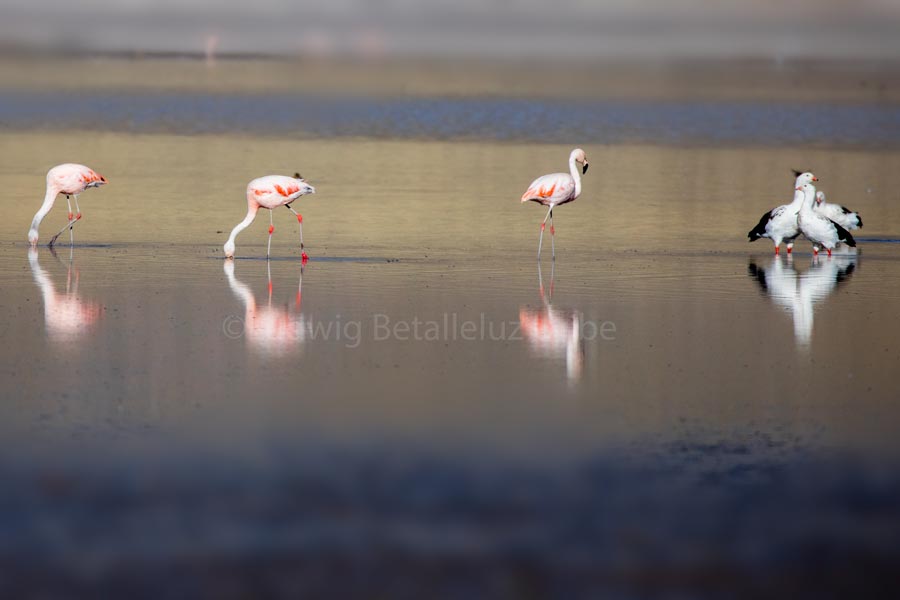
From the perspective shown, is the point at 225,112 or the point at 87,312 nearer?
the point at 87,312

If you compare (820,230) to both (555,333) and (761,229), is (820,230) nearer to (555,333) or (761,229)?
(761,229)

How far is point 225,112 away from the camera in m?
38.1

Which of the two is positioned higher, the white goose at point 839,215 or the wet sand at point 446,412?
the white goose at point 839,215

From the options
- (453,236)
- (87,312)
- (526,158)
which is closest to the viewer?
(87,312)

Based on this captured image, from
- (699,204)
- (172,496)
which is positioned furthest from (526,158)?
(172,496)

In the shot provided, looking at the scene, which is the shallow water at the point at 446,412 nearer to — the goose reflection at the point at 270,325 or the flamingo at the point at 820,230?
the goose reflection at the point at 270,325

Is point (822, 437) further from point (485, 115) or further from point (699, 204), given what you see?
point (485, 115)

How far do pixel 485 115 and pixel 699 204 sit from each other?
58.9 feet

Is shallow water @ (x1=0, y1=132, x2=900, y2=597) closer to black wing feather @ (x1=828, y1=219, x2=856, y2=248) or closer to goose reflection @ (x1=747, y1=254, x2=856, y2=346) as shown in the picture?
goose reflection @ (x1=747, y1=254, x2=856, y2=346)

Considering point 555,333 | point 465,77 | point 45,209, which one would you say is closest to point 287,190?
point 45,209

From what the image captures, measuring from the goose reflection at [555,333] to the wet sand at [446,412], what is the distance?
0.13ft

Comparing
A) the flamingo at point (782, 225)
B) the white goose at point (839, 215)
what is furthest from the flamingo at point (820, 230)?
the white goose at point (839, 215)

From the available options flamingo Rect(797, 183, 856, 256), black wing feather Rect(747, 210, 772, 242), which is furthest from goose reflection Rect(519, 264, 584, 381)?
black wing feather Rect(747, 210, 772, 242)

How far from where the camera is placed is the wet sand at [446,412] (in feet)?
19.9
